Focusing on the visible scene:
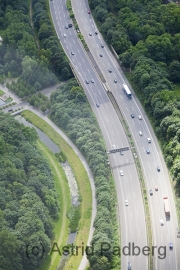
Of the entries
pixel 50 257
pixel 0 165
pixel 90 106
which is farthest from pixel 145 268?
pixel 90 106

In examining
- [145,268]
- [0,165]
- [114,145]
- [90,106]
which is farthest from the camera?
[90,106]

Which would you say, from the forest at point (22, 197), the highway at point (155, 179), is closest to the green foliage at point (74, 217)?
the forest at point (22, 197)

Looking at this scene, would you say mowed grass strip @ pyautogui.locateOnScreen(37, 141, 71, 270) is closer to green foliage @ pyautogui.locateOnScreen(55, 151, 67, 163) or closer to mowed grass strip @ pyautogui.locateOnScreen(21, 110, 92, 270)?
green foliage @ pyautogui.locateOnScreen(55, 151, 67, 163)

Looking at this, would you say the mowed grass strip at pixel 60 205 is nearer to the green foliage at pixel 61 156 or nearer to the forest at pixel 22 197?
the green foliage at pixel 61 156

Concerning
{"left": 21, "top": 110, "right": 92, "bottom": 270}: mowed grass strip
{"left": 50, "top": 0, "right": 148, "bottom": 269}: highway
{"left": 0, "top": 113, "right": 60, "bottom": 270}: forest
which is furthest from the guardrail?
{"left": 0, "top": 113, "right": 60, "bottom": 270}: forest

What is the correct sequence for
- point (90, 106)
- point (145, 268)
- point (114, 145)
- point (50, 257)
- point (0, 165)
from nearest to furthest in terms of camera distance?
point (145, 268) < point (50, 257) < point (0, 165) < point (114, 145) < point (90, 106)

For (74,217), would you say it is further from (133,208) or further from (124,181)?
(124,181)

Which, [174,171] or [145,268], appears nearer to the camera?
[145,268]

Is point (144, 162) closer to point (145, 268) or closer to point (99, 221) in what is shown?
point (99, 221)
